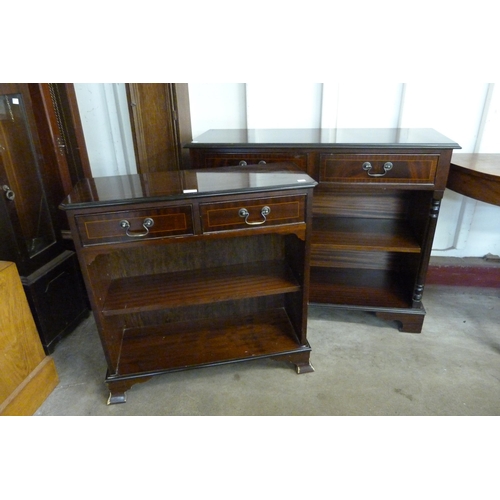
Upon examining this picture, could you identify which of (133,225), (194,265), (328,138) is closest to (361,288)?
(328,138)

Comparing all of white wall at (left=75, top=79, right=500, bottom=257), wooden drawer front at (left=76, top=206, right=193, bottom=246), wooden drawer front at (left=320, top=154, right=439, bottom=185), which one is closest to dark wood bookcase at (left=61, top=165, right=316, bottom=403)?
wooden drawer front at (left=76, top=206, right=193, bottom=246)

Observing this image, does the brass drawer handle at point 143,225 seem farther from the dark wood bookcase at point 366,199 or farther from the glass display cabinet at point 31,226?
the glass display cabinet at point 31,226

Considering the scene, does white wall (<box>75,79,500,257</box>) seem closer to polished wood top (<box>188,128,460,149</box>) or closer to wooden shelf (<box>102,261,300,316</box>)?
polished wood top (<box>188,128,460,149</box>)

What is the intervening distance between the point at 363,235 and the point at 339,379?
0.71m

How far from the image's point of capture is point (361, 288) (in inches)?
82.3

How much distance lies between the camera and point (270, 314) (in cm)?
192

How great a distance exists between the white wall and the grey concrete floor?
1.85 ft

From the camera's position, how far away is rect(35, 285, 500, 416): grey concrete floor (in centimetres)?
155

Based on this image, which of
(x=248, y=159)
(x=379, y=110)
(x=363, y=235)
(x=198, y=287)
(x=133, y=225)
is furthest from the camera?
(x=379, y=110)

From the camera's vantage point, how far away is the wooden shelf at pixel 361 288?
1993 millimetres

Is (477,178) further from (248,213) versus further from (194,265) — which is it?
(194,265)

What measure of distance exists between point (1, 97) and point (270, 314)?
5.07 feet
